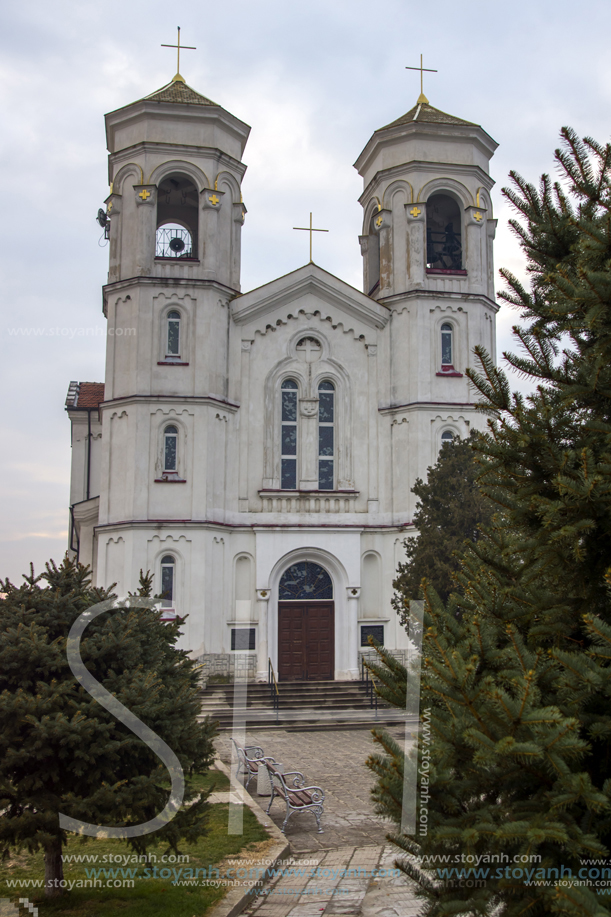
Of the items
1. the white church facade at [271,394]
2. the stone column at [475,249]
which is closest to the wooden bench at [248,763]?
the white church facade at [271,394]

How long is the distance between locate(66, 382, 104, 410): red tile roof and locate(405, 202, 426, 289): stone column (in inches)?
476

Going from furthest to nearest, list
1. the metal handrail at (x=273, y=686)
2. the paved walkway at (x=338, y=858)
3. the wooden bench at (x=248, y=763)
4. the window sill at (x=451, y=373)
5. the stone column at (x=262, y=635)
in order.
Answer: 1. the window sill at (x=451, y=373)
2. the stone column at (x=262, y=635)
3. the metal handrail at (x=273, y=686)
4. the wooden bench at (x=248, y=763)
5. the paved walkway at (x=338, y=858)

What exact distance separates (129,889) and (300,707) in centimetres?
1488

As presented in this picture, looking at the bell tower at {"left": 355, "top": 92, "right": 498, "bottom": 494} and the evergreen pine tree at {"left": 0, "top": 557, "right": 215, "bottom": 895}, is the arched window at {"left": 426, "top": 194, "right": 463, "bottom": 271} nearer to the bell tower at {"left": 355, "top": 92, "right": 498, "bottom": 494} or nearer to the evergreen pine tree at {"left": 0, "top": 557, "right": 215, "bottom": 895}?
the bell tower at {"left": 355, "top": 92, "right": 498, "bottom": 494}

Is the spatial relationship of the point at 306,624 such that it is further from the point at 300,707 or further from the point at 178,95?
the point at 178,95

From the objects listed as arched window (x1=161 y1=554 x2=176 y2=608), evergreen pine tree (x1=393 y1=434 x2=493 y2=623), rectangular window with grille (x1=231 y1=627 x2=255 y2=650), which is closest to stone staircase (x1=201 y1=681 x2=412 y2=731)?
rectangular window with grille (x1=231 y1=627 x2=255 y2=650)

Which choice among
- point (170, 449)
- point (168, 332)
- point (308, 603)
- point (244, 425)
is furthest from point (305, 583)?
point (168, 332)

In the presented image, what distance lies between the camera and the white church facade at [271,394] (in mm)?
23781

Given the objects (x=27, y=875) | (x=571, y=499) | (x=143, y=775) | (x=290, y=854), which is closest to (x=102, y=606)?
(x=143, y=775)

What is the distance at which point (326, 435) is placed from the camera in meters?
25.7

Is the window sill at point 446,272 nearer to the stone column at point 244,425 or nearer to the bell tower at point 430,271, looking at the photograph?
the bell tower at point 430,271

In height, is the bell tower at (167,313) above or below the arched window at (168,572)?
above

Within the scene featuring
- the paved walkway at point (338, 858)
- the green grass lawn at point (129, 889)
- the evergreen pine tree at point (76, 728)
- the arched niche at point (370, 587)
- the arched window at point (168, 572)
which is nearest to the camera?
the evergreen pine tree at point (76, 728)

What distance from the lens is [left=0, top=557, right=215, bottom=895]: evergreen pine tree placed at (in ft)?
21.0
